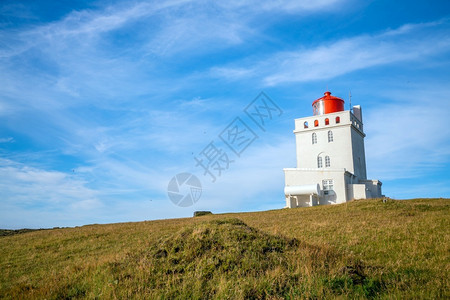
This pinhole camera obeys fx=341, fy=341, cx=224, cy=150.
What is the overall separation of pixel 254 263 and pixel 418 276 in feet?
13.3

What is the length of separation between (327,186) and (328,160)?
15.8 feet

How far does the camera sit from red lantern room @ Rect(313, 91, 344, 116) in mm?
45594

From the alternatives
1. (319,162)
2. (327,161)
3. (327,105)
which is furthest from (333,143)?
(327,105)

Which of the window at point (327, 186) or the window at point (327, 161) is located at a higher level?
the window at point (327, 161)

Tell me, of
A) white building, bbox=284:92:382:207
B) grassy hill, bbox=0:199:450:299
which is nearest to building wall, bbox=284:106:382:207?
white building, bbox=284:92:382:207

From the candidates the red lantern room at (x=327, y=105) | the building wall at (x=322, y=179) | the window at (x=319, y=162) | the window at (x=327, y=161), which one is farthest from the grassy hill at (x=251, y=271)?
the red lantern room at (x=327, y=105)

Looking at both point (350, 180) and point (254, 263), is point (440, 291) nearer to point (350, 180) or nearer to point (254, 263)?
point (254, 263)

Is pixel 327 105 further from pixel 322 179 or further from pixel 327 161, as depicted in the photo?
pixel 322 179

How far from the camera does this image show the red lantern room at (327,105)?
4559 cm

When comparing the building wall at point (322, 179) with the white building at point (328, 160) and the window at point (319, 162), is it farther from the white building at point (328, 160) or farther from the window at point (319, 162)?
the window at point (319, 162)

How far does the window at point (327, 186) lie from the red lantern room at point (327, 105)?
10223 millimetres

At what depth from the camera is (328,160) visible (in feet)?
144

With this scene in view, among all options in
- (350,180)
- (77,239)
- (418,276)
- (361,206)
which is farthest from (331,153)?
(418,276)

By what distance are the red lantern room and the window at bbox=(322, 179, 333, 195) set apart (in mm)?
10223
